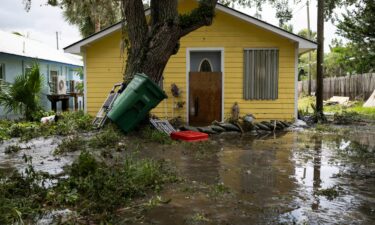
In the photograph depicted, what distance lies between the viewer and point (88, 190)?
13.4 feet

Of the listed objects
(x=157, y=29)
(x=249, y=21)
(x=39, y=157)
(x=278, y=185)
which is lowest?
(x=278, y=185)

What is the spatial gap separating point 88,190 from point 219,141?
5.17m

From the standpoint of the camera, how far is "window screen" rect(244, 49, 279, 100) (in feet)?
40.3

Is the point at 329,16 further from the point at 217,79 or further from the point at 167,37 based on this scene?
the point at 167,37

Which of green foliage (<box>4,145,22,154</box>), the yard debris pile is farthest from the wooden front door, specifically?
green foliage (<box>4,145,22,154</box>)

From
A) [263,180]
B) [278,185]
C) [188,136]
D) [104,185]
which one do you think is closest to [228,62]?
[188,136]

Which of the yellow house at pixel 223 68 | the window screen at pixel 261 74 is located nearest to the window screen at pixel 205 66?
the yellow house at pixel 223 68

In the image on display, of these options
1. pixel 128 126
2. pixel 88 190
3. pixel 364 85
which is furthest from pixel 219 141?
pixel 364 85

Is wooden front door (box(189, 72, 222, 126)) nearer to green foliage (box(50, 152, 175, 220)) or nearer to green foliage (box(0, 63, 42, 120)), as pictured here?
green foliage (box(0, 63, 42, 120))

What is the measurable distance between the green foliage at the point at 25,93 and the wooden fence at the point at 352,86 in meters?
15.8

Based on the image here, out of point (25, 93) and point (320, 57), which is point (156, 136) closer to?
point (25, 93)

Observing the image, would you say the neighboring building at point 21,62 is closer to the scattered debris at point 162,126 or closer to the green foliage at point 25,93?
the green foliage at point 25,93

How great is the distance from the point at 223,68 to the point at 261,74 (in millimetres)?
1237

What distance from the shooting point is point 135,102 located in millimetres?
8289
